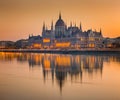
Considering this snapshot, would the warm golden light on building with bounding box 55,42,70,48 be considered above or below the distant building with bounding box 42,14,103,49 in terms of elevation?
below

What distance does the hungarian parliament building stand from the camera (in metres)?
9.84

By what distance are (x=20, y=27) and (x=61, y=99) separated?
13.3ft

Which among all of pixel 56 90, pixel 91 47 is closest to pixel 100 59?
pixel 91 47

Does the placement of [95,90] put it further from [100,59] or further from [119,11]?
[100,59]

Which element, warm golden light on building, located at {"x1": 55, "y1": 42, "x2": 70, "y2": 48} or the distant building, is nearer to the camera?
the distant building

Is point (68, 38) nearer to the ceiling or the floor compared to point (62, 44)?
nearer to the ceiling

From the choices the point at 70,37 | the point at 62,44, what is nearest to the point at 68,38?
the point at 70,37

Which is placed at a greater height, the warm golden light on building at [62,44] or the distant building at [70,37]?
the distant building at [70,37]

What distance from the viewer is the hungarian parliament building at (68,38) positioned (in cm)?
984

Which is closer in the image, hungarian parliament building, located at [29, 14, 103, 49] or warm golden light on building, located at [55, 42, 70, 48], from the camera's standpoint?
hungarian parliament building, located at [29, 14, 103, 49]

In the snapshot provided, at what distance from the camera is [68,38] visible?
11.7m

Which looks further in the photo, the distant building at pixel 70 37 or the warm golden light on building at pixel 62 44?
the warm golden light on building at pixel 62 44

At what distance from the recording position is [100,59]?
13133 mm

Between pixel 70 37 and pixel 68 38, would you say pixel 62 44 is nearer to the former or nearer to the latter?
pixel 68 38
